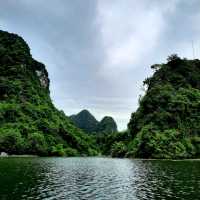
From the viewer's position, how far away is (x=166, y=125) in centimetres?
16650

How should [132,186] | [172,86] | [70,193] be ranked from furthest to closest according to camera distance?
[172,86], [132,186], [70,193]

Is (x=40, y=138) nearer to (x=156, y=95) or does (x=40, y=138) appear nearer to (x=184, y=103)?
(x=156, y=95)

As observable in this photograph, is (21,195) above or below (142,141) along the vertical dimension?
below

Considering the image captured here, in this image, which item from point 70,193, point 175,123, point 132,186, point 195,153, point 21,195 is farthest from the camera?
point 175,123

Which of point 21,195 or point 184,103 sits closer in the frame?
point 21,195

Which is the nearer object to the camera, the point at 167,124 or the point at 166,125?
the point at 166,125

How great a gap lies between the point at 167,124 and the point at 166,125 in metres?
1.20

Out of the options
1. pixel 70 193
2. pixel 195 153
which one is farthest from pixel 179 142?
pixel 70 193

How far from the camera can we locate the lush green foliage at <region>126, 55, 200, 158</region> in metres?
152

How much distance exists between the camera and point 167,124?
16738 centimetres

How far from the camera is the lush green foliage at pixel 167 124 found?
497 ft

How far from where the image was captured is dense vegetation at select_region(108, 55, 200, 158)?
151625 millimetres

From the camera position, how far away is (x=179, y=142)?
506 feet

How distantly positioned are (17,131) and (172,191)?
6467 inches
